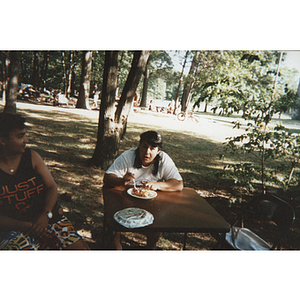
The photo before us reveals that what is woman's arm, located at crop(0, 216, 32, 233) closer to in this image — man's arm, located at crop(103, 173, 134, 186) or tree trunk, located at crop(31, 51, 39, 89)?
man's arm, located at crop(103, 173, 134, 186)

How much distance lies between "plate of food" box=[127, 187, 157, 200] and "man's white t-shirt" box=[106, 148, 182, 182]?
21cm

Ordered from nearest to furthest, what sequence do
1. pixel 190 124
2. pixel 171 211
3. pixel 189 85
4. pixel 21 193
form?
pixel 171 211
pixel 21 193
pixel 189 85
pixel 190 124

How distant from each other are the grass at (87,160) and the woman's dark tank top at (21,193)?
247 millimetres

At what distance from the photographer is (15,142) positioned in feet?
7.08

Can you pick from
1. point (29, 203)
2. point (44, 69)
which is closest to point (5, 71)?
point (44, 69)

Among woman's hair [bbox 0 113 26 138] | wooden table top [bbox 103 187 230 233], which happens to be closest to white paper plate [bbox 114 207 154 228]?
wooden table top [bbox 103 187 230 233]

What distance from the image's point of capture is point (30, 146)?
2291mm

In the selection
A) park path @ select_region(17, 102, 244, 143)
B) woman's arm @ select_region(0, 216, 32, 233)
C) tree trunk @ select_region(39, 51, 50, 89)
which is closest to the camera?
woman's arm @ select_region(0, 216, 32, 233)

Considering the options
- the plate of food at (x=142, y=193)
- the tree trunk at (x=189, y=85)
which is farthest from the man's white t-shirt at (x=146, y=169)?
the tree trunk at (x=189, y=85)

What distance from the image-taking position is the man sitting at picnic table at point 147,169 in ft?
7.11

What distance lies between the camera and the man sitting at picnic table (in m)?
2.17

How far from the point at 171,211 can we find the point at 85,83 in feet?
7.26

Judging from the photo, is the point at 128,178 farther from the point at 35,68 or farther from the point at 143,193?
the point at 35,68
